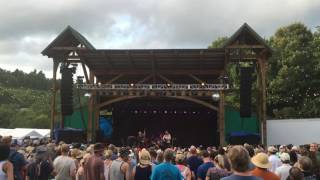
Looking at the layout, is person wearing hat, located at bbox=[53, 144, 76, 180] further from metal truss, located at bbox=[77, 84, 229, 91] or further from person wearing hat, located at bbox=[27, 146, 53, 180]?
metal truss, located at bbox=[77, 84, 229, 91]

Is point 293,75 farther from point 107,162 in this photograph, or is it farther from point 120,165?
point 120,165

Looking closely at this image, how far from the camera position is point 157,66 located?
25375mm

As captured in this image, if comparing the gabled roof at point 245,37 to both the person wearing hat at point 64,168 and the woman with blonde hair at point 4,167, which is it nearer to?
the person wearing hat at point 64,168

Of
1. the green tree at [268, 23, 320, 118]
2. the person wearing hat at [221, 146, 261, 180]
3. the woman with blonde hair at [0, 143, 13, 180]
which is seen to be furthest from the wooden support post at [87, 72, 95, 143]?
the person wearing hat at [221, 146, 261, 180]

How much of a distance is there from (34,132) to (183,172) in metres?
28.0

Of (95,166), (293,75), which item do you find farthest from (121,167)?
(293,75)

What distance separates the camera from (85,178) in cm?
838

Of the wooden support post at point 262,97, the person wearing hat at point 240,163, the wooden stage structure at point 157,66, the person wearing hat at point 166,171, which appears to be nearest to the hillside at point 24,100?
the wooden stage structure at point 157,66

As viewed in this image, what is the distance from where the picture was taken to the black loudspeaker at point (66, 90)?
2252cm

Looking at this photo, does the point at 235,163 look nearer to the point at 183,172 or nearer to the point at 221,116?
the point at 183,172

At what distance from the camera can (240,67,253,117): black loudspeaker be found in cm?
2170

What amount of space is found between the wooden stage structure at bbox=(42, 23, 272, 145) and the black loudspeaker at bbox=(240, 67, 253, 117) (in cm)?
111

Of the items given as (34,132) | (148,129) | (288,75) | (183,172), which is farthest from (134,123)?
(183,172)

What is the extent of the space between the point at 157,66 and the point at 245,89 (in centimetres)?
518
